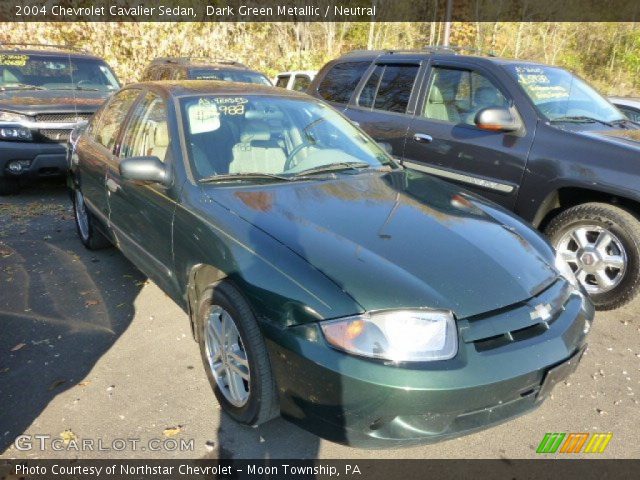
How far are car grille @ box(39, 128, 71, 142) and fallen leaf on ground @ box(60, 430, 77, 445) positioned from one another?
15.9 ft

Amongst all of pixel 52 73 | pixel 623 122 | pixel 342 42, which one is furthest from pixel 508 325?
pixel 342 42

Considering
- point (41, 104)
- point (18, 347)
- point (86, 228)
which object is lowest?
point (18, 347)

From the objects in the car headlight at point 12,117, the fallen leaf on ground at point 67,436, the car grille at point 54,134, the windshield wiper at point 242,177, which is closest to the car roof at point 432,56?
the windshield wiper at point 242,177

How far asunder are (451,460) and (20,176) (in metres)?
6.05

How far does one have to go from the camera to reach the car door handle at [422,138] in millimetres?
4672

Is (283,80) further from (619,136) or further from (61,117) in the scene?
(619,136)

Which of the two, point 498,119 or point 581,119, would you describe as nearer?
point 498,119

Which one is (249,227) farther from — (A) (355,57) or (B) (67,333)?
(A) (355,57)

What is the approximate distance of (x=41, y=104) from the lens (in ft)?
20.7

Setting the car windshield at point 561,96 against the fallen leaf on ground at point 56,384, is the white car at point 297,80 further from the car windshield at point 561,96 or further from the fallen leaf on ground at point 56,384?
the fallen leaf on ground at point 56,384

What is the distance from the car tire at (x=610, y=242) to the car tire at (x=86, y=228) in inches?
153

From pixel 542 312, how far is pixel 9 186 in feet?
22.1

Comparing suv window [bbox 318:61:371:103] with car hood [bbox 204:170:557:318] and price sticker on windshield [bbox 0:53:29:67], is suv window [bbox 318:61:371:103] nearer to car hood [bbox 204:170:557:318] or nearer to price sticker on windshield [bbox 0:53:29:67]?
car hood [bbox 204:170:557:318]

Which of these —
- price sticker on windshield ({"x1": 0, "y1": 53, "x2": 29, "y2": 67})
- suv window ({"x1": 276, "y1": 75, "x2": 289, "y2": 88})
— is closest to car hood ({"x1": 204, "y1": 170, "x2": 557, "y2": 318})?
price sticker on windshield ({"x1": 0, "y1": 53, "x2": 29, "y2": 67})
